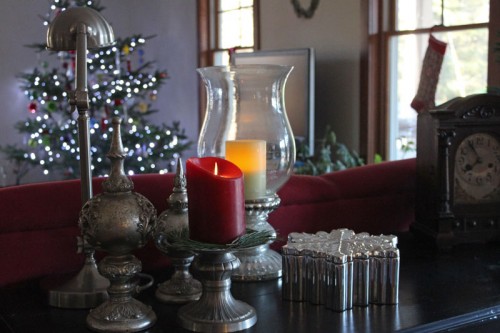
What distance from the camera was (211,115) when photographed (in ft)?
4.24

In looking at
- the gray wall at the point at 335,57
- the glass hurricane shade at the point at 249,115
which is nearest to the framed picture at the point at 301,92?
the gray wall at the point at 335,57

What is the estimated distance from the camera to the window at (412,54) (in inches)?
154

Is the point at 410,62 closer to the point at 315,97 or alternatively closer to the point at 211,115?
the point at 315,97

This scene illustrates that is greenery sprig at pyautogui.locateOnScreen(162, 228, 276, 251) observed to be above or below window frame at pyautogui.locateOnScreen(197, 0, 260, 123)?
below

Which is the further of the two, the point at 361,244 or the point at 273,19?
the point at 273,19

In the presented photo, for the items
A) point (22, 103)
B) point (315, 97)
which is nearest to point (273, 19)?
point (315, 97)

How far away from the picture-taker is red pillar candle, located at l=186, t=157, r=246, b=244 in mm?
906

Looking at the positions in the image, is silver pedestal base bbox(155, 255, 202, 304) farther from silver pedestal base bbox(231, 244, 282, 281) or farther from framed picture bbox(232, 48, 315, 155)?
framed picture bbox(232, 48, 315, 155)

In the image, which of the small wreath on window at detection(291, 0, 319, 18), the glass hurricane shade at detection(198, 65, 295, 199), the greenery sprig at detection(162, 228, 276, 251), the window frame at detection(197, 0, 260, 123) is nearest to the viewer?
the greenery sprig at detection(162, 228, 276, 251)

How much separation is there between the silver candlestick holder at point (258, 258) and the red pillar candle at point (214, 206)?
9.5 inches

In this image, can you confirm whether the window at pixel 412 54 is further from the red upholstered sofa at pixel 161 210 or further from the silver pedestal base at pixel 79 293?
the silver pedestal base at pixel 79 293

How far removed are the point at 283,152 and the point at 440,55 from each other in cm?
102

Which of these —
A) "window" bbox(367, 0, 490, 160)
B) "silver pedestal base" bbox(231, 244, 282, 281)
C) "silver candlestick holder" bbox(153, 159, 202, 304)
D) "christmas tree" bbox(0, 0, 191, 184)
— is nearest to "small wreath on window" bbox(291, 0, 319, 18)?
"window" bbox(367, 0, 490, 160)

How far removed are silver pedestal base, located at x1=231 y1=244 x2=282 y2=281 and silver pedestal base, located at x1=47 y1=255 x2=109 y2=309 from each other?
0.79 feet
